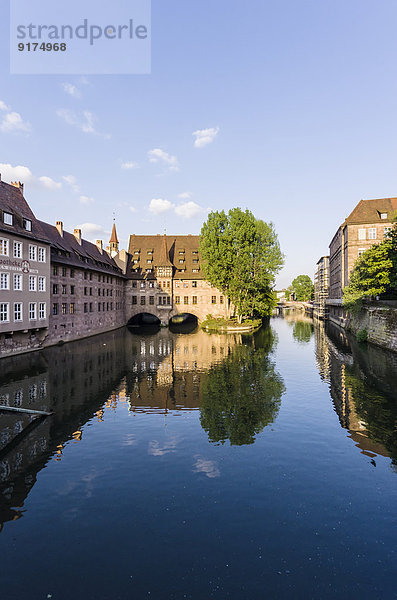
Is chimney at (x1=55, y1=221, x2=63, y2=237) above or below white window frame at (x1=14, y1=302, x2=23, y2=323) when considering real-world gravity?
above

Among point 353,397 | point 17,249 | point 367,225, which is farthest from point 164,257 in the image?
point 353,397

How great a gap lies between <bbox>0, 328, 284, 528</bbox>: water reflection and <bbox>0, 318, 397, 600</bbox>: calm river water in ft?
0.41

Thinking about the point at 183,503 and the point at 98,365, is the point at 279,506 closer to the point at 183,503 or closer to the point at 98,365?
the point at 183,503

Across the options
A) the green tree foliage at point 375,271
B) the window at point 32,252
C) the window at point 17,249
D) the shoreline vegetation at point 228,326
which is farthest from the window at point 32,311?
the green tree foliage at point 375,271

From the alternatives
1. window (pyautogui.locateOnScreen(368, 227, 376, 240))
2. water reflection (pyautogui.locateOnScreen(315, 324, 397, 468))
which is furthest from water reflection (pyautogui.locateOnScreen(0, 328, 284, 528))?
window (pyautogui.locateOnScreen(368, 227, 376, 240))

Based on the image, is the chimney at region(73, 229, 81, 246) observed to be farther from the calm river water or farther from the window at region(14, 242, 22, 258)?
the calm river water

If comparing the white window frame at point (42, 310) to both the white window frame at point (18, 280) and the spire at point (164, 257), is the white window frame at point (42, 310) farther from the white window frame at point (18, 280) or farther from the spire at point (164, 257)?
the spire at point (164, 257)

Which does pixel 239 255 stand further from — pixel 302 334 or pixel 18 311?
pixel 18 311

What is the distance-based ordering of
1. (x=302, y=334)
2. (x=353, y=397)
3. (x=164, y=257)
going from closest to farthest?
(x=353, y=397) → (x=302, y=334) → (x=164, y=257)

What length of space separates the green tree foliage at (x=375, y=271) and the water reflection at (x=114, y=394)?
17769mm

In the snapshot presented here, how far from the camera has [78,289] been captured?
53969 millimetres

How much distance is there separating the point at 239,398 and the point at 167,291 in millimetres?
60355

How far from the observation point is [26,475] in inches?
517

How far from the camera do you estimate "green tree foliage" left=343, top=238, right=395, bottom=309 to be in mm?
46081
